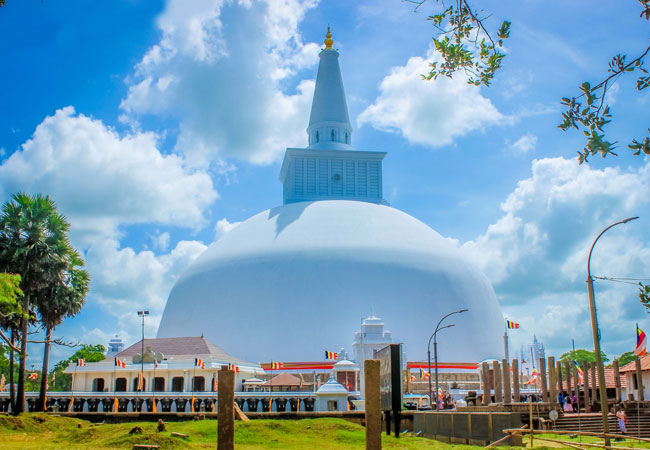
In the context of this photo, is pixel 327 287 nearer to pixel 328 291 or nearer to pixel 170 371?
pixel 328 291

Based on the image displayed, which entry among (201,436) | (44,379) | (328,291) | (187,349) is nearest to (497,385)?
(328,291)

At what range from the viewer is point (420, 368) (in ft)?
161

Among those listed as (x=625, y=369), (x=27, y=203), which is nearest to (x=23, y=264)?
(x=27, y=203)

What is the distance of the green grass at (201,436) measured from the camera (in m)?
19.8

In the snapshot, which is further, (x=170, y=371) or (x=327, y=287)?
(x=327, y=287)

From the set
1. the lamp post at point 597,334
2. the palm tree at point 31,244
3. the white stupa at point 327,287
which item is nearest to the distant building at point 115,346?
the white stupa at point 327,287

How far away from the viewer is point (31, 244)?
3347 cm

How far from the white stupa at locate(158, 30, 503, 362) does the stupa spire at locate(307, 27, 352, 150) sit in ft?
23.8

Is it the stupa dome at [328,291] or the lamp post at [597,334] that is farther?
the stupa dome at [328,291]

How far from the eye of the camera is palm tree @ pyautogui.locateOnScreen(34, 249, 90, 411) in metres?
35.3

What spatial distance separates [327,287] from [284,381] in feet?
31.2

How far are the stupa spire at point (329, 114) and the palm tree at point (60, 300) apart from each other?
1270 inches

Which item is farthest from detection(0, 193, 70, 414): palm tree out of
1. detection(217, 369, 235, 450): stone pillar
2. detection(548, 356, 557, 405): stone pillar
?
detection(548, 356, 557, 405): stone pillar

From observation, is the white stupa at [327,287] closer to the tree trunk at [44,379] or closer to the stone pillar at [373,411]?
the tree trunk at [44,379]
